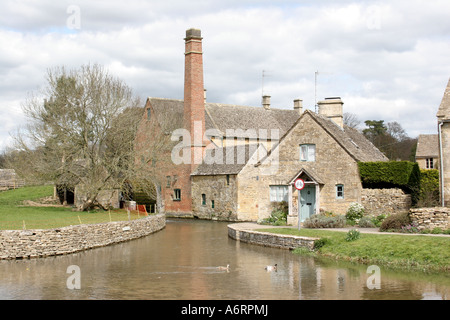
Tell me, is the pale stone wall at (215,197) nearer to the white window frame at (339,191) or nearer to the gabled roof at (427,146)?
the white window frame at (339,191)

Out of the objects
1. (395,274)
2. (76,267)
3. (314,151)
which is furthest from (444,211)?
(76,267)

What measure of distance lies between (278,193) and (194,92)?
14459mm

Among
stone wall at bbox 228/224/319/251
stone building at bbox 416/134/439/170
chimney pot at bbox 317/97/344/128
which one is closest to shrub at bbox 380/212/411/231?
stone wall at bbox 228/224/319/251

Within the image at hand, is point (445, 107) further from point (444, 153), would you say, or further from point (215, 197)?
point (215, 197)

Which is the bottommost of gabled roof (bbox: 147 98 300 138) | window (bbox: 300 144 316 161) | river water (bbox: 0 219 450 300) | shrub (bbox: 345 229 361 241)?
river water (bbox: 0 219 450 300)

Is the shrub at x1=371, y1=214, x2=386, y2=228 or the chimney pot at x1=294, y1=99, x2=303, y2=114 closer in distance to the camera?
the shrub at x1=371, y1=214, x2=386, y2=228

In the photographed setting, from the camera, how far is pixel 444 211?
74.4 feet

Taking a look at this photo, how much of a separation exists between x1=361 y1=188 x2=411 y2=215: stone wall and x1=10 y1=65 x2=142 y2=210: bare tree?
17.1m

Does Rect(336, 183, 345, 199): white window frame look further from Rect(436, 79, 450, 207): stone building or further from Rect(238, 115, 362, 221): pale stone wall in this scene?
Rect(436, 79, 450, 207): stone building

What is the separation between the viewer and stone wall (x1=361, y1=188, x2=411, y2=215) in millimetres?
29812
